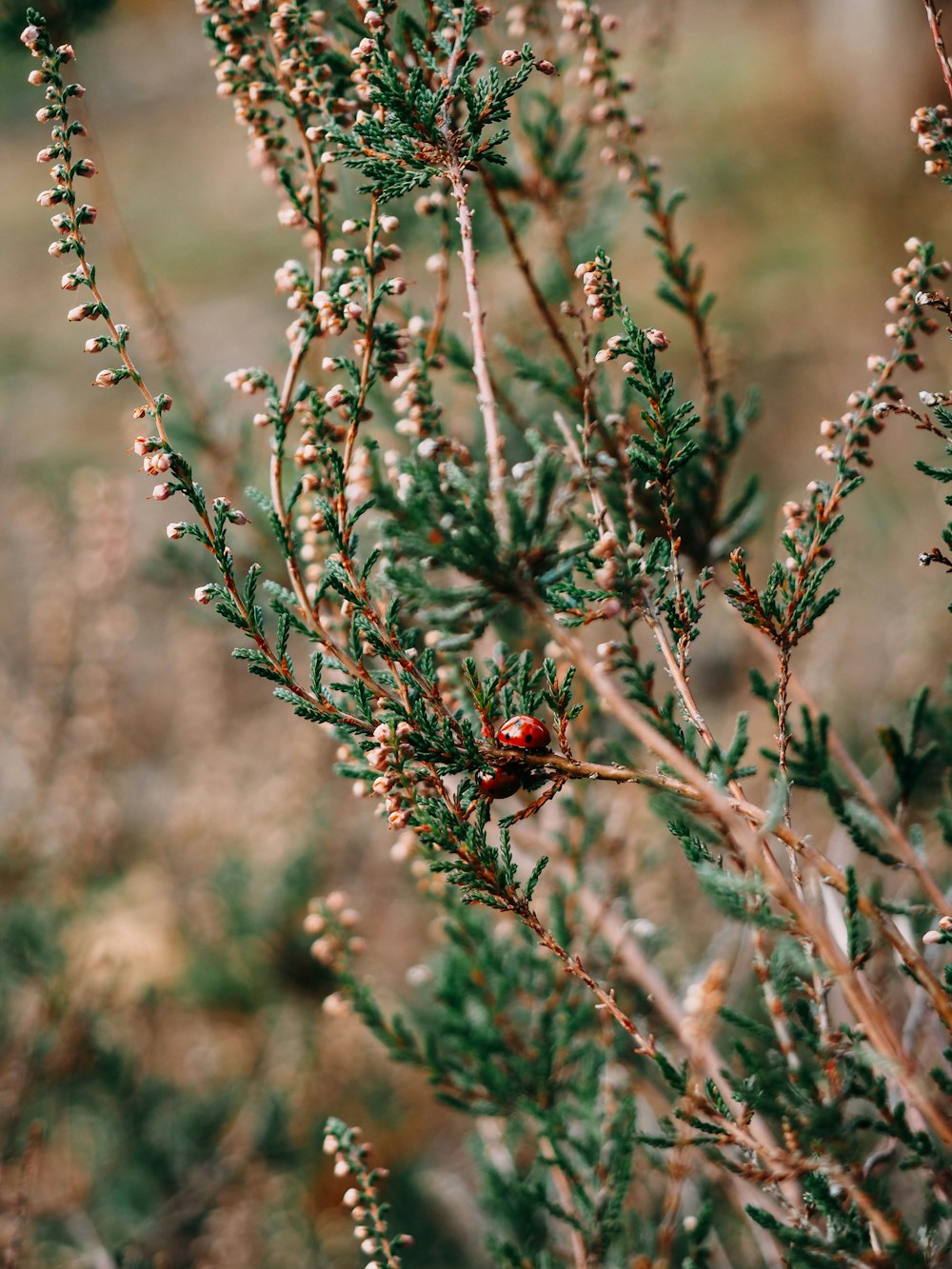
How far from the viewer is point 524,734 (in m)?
0.72

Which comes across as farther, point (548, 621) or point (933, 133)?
point (933, 133)

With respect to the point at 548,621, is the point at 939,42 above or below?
above

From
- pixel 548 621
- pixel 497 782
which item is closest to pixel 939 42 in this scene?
pixel 548 621

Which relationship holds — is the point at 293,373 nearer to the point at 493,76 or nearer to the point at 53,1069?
the point at 493,76

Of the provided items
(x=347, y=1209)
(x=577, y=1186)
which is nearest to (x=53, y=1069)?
(x=347, y=1209)

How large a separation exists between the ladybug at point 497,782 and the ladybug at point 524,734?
3 cm

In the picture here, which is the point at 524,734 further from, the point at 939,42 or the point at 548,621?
the point at 939,42

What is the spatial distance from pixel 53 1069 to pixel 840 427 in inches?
82.0

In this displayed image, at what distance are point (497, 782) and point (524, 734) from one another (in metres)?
0.05

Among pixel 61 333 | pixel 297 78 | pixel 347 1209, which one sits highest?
pixel 61 333

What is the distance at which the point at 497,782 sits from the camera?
2.43 ft

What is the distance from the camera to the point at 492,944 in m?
1.30

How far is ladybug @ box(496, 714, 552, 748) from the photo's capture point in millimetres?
722

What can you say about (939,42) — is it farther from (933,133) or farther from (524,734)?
(524,734)
